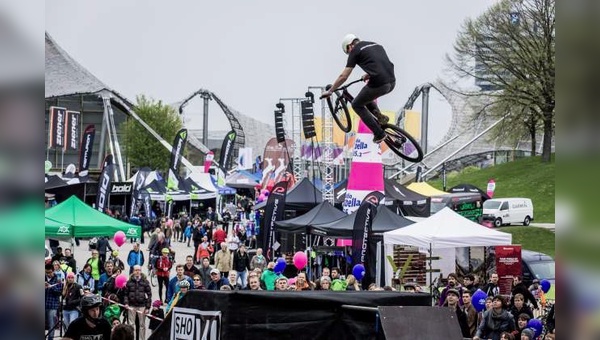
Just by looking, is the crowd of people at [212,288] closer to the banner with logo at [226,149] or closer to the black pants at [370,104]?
the black pants at [370,104]

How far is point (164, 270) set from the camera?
66.2 ft

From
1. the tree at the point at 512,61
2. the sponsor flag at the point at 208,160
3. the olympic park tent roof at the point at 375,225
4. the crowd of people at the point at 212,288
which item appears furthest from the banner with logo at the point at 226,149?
the olympic park tent roof at the point at 375,225

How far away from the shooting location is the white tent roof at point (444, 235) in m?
17.3

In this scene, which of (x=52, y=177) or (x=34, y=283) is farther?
(x=52, y=177)

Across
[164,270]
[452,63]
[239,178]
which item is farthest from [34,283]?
[239,178]

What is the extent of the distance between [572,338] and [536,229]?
39.2 metres

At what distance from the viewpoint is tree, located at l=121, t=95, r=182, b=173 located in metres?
75.8

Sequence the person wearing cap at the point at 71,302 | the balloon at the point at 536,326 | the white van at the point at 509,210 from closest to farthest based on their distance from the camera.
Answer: the balloon at the point at 536,326
the person wearing cap at the point at 71,302
the white van at the point at 509,210

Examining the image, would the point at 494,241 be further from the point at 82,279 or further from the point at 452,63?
the point at 452,63

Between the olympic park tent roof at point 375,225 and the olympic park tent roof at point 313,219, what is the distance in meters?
1.03

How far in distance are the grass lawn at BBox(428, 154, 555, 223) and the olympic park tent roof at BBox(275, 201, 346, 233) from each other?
24.8m

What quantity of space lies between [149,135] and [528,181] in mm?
35454

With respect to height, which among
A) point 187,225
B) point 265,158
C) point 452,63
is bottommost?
point 187,225

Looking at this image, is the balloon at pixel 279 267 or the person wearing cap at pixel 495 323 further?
the balloon at pixel 279 267
